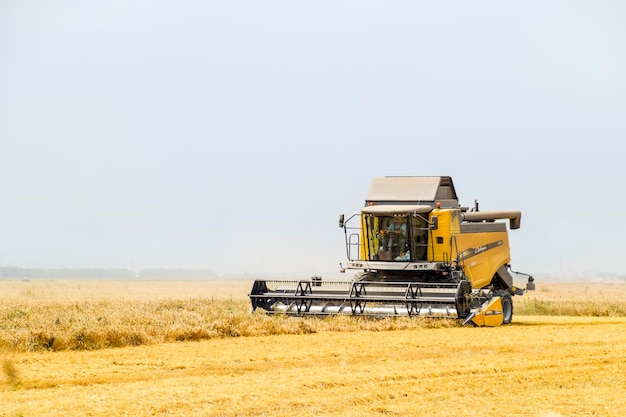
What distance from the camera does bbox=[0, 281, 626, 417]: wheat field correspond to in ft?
26.7

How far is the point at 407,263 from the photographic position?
19250mm

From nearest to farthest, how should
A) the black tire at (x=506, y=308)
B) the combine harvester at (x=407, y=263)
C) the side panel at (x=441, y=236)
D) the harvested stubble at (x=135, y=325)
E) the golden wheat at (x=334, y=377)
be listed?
the golden wheat at (x=334, y=377) → the harvested stubble at (x=135, y=325) → the combine harvester at (x=407, y=263) → the black tire at (x=506, y=308) → the side panel at (x=441, y=236)

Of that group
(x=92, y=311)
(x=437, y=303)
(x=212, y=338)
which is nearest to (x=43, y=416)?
(x=212, y=338)

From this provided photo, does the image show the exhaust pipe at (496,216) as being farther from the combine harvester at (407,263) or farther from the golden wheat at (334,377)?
the golden wheat at (334,377)

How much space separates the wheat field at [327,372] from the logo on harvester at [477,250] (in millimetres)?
3290

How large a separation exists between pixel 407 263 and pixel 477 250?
2154 mm

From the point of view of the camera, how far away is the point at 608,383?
970cm

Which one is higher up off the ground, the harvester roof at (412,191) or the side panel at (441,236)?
the harvester roof at (412,191)

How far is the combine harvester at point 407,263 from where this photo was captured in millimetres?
17797

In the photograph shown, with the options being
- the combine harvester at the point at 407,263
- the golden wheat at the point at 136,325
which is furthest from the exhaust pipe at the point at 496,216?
the golden wheat at the point at 136,325

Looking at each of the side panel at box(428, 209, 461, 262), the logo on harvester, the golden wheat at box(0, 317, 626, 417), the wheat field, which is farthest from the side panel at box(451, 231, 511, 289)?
the golden wheat at box(0, 317, 626, 417)

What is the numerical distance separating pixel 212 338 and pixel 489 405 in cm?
744

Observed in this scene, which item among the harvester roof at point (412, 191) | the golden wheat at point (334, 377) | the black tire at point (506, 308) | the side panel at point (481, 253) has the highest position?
the harvester roof at point (412, 191)

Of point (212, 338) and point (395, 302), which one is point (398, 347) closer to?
point (212, 338)
